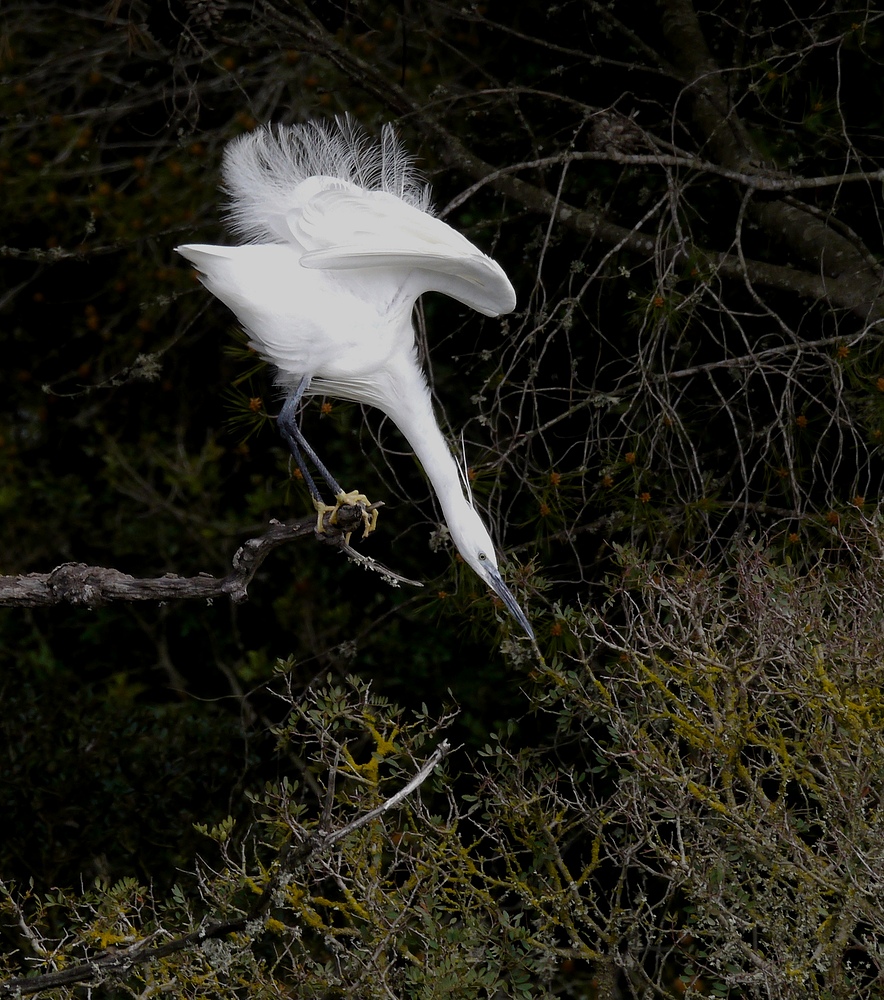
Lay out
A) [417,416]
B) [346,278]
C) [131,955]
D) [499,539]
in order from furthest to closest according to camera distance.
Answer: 1. [499,539]
2. [417,416]
3. [346,278]
4. [131,955]

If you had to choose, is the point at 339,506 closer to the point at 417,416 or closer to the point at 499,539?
the point at 417,416

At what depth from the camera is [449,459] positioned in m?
2.77

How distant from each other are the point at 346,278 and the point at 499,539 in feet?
2.29

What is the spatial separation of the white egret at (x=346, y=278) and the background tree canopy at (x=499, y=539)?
188 mm

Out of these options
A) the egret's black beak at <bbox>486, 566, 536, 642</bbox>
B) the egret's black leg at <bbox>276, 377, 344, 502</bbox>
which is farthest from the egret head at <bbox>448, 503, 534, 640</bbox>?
the egret's black leg at <bbox>276, 377, 344, 502</bbox>

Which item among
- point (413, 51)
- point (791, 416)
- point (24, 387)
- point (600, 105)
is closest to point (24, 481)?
point (24, 387)

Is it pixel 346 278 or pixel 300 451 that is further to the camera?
pixel 300 451

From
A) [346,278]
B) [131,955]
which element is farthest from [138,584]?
[346,278]

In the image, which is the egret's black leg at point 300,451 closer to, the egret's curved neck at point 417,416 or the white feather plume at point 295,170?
the egret's curved neck at point 417,416

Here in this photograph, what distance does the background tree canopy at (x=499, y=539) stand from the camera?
2.14 meters

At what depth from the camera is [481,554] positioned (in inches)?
103

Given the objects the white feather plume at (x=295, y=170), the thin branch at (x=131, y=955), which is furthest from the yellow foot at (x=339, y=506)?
the thin branch at (x=131, y=955)

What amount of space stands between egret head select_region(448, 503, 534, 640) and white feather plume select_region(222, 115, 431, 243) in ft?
2.43

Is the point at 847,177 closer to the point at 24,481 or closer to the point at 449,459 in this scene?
the point at 449,459
